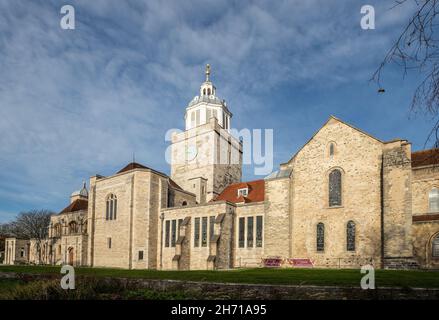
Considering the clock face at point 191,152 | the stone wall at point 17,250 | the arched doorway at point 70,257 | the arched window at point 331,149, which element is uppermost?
the clock face at point 191,152

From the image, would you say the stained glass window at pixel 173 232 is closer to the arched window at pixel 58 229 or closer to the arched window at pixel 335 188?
the arched window at pixel 335 188

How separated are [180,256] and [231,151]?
69.9ft

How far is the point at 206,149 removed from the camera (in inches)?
2025

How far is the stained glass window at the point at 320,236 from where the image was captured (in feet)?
101

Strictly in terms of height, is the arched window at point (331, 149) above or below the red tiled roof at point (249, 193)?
above

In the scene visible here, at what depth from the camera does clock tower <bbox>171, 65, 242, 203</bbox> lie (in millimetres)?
50312

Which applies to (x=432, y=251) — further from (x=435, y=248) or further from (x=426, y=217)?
(x=426, y=217)

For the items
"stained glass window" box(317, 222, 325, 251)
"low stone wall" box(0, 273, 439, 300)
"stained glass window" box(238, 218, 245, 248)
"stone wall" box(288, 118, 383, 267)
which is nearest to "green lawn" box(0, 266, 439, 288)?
"low stone wall" box(0, 273, 439, 300)

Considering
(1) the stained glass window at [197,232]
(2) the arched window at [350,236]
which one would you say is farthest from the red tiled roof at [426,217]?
(1) the stained glass window at [197,232]

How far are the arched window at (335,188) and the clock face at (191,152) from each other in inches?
951

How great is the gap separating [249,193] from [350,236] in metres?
15.5
